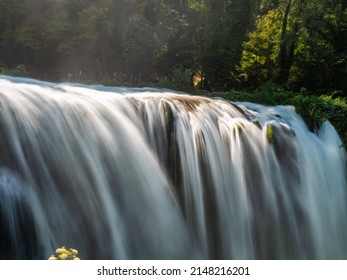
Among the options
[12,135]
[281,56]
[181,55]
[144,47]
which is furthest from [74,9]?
[12,135]

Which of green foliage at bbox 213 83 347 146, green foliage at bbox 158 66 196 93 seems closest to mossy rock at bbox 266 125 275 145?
green foliage at bbox 213 83 347 146

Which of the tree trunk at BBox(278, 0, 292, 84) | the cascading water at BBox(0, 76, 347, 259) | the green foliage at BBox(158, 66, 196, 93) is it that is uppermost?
the tree trunk at BBox(278, 0, 292, 84)

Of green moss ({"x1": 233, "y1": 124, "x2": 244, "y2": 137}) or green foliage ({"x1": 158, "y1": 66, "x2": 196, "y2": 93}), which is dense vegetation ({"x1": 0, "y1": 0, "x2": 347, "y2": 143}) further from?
green moss ({"x1": 233, "y1": 124, "x2": 244, "y2": 137})

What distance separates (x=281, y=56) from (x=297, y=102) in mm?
6921

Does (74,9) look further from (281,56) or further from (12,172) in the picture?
(12,172)

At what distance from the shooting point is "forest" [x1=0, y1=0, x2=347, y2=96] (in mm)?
17844

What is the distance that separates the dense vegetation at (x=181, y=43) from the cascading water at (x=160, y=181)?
8.95 m

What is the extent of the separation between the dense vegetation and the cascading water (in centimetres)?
895

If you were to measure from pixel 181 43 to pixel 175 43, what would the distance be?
1.06ft

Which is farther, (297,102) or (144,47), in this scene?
(144,47)

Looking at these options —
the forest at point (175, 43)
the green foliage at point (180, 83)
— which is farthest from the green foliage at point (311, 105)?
the forest at point (175, 43)

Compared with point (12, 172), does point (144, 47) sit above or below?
above

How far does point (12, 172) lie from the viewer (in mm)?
5461
